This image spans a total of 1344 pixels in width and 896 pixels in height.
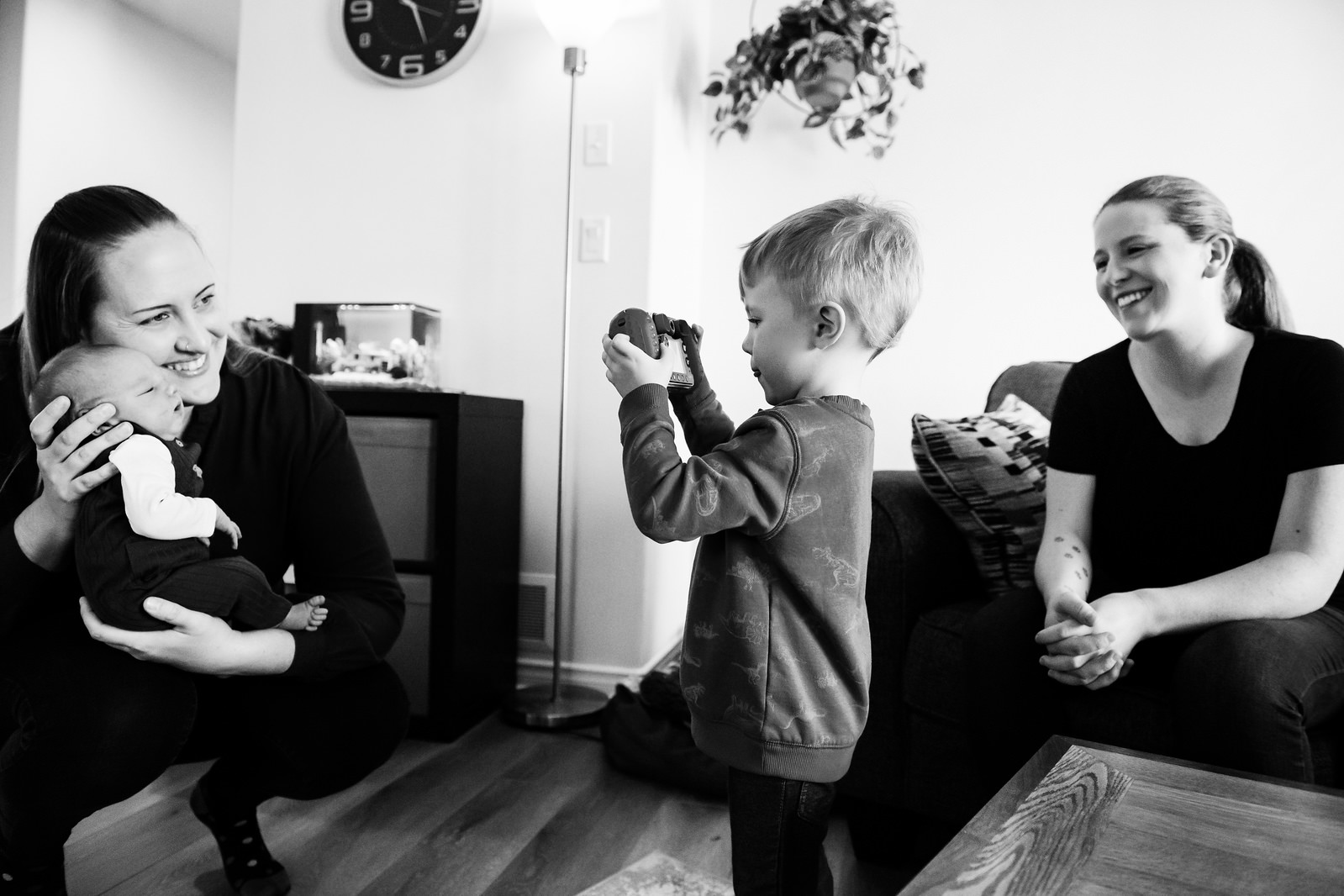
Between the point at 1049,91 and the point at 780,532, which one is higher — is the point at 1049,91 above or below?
above

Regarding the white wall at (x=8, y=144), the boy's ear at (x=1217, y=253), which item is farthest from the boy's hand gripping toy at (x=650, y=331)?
the white wall at (x=8, y=144)

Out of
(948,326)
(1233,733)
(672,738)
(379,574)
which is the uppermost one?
(948,326)

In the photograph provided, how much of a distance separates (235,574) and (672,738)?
897 millimetres

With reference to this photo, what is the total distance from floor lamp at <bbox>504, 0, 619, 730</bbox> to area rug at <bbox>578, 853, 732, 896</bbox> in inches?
26.1

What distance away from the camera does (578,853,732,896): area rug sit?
1262 millimetres

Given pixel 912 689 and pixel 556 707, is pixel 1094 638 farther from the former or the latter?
pixel 556 707

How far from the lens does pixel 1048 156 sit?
224cm

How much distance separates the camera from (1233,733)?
97 centimetres

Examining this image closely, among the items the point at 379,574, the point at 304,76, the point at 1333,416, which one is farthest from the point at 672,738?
the point at 304,76

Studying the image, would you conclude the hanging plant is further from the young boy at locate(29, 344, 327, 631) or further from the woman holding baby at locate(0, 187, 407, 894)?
the young boy at locate(29, 344, 327, 631)

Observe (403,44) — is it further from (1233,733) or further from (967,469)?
(1233,733)

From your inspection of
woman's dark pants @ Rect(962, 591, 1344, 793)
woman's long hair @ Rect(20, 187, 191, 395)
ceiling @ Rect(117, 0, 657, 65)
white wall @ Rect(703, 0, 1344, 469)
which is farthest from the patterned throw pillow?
ceiling @ Rect(117, 0, 657, 65)

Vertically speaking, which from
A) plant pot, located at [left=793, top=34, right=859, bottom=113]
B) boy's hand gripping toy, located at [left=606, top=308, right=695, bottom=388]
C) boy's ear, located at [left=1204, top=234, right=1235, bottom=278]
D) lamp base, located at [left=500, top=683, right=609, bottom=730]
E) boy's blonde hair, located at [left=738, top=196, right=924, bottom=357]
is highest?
plant pot, located at [left=793, top=34, right=859, bottom=113]

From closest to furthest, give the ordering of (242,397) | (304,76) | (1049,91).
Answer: (242,397) < (1049,91) < (304,76)
